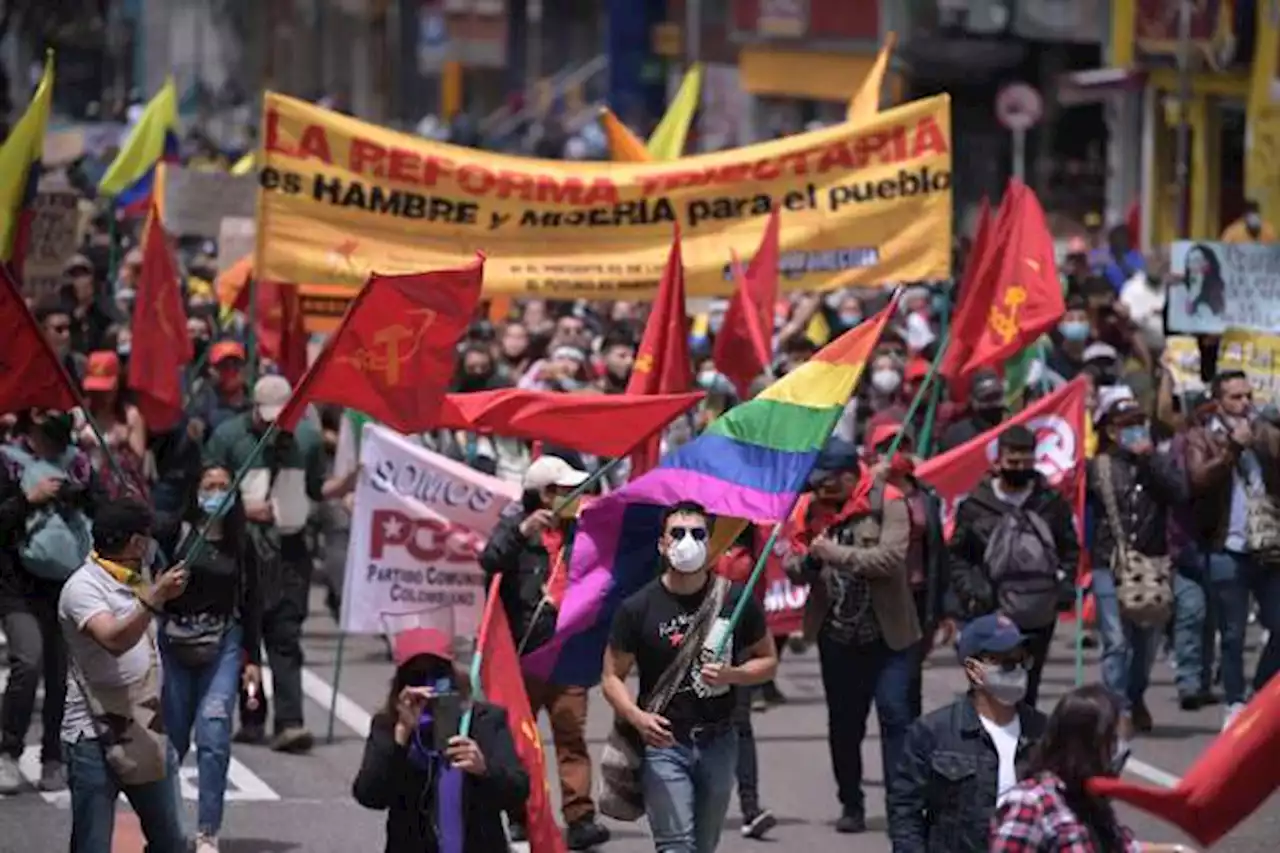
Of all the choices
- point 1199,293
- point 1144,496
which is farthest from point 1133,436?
point 1199,293

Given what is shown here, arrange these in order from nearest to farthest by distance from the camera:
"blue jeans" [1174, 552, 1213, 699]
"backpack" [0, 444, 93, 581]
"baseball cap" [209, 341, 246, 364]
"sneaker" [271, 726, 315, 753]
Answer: "backpack" [0, 444, 93, 581] → "sneaker" [271, 726, 315, 753] → "blue jeans" [1174, 552, 1213, 699] → "baseball cap" [209, 341, 246, 364]

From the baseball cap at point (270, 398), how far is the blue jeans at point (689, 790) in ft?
15.2

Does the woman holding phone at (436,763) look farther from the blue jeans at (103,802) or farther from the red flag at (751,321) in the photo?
the red flag at (751,321)

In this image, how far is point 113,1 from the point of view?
73.6 m

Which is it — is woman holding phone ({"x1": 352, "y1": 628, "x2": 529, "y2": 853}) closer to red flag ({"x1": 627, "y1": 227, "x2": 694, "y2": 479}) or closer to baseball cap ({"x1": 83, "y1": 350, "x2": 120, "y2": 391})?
red flag ({"x1": 627, "y1": 227, "x2": 694, "y2": 479})

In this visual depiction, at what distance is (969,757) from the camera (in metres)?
8.83

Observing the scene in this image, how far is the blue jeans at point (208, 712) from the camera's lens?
11586 millimetres

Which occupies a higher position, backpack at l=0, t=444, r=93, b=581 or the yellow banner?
the yellow banner

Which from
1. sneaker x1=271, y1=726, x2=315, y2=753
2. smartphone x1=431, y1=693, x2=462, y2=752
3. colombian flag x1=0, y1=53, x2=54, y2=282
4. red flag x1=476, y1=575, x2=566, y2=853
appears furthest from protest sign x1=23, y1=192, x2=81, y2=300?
smartphone x1=431, y1=693, x2=462, y2=752

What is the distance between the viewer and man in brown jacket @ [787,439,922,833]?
1222 centimetres

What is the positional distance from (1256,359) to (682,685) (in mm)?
7003

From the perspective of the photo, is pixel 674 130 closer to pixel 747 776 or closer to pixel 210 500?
pixel 747 776

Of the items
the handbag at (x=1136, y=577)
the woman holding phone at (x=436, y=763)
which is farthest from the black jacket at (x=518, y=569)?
the woman holding phone at (x=436, y=763)

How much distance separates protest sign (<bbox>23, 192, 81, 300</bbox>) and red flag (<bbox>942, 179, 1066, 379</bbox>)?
726cm
